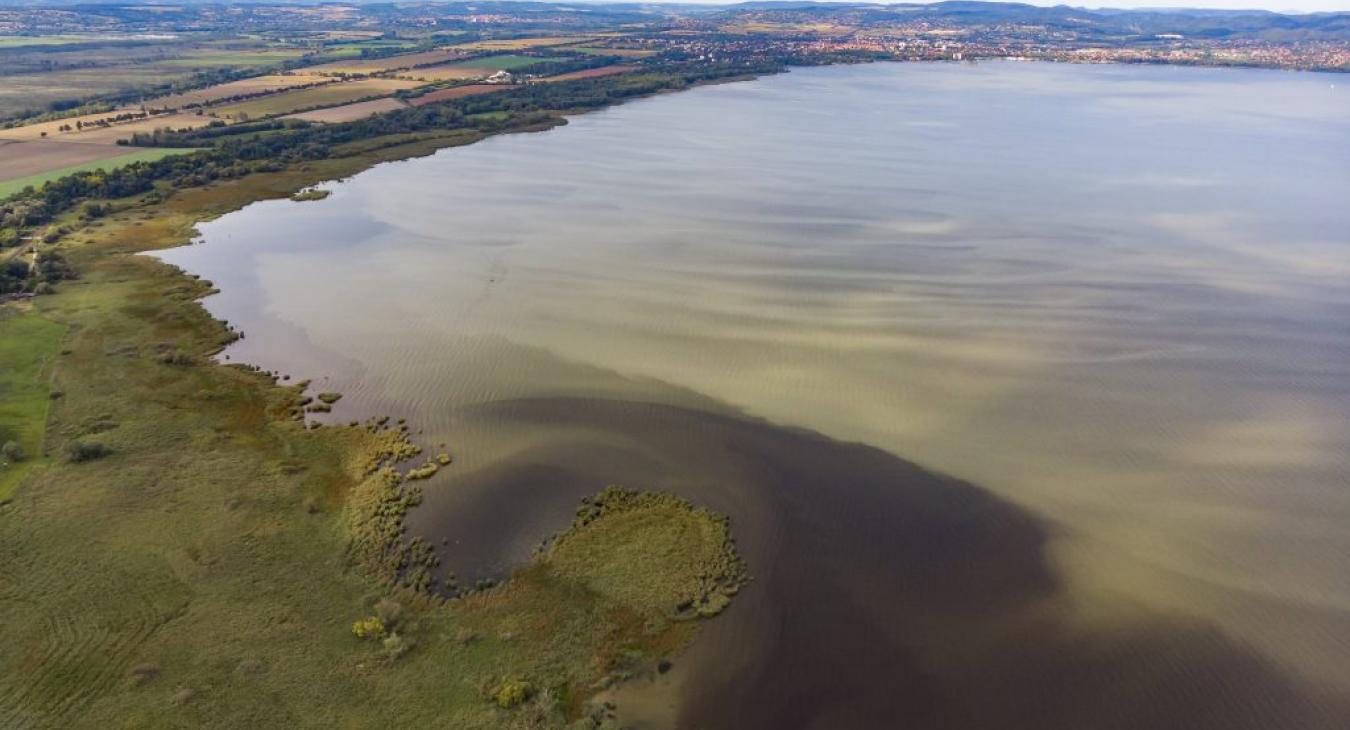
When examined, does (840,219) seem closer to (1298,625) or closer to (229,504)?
(1298,625)

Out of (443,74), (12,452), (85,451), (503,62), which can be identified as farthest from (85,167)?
(503,62)

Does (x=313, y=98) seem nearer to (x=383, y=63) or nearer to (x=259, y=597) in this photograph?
(x=383, y=63)

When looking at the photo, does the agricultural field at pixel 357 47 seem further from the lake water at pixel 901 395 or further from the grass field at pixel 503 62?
the lake water at pixel 901 395

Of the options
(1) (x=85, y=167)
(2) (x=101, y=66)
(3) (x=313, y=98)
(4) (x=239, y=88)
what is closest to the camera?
(1) (x=85, y=167)

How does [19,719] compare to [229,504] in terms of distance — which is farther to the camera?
[229,504]

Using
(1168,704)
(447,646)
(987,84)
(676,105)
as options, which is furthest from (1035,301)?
(987,84)
